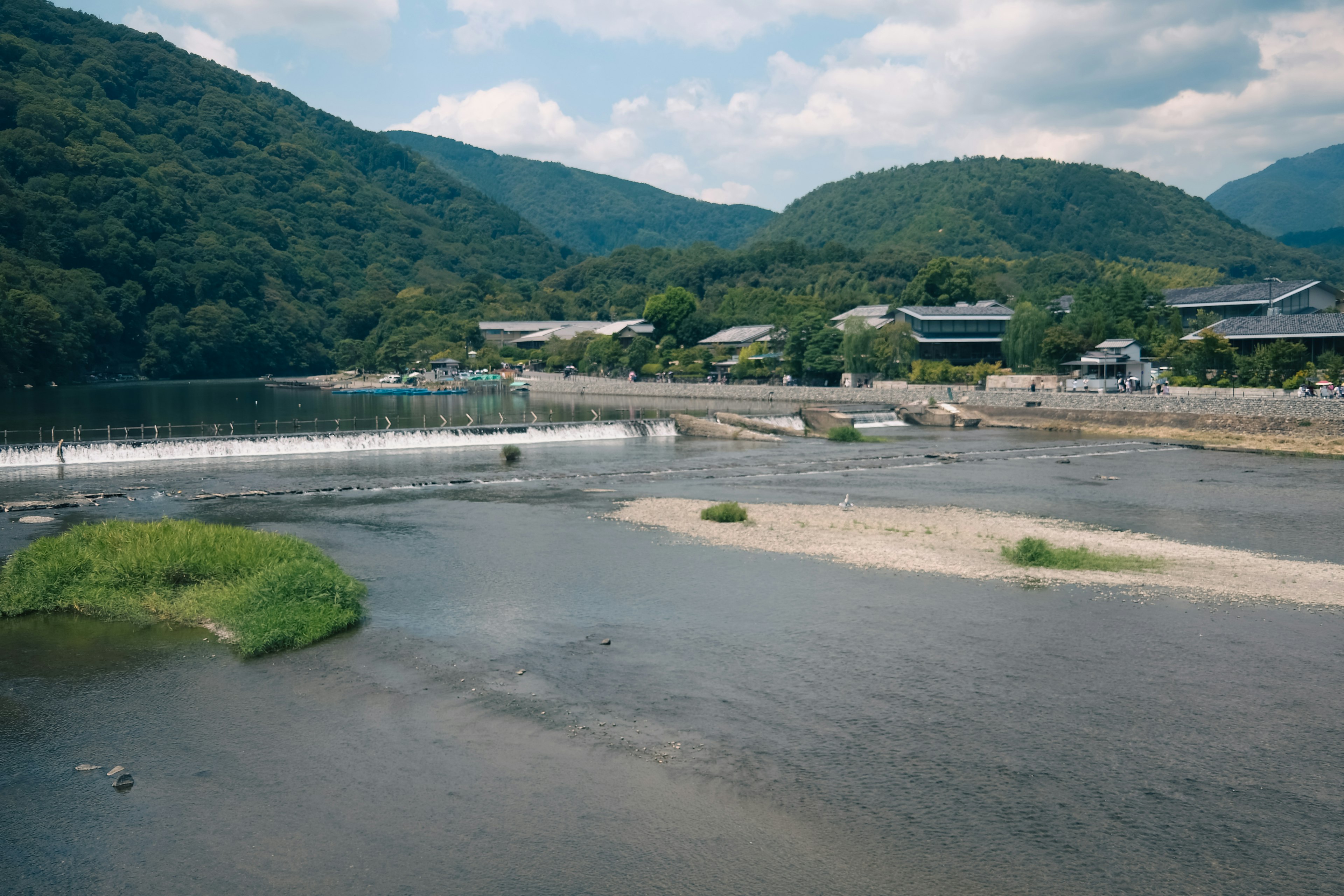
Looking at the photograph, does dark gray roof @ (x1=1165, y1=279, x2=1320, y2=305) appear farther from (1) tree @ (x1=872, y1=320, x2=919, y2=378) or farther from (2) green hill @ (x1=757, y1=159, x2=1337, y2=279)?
(2) green hill @ (x1=757, y1=159, x2=1337, y2=279)

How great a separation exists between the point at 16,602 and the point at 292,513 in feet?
34.6

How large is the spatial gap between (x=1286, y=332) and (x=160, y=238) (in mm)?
129856

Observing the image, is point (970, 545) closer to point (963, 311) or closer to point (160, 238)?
point (963, 311)

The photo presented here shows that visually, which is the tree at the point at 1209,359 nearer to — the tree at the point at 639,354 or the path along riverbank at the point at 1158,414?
the path along riverbank at the point at 1158,414

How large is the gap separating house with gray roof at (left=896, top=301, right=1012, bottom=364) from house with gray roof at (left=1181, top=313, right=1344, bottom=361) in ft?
68.9

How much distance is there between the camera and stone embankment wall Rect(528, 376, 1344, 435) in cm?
4553

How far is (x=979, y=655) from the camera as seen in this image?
15672 mm

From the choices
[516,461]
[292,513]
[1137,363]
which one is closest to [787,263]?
[1137,363]

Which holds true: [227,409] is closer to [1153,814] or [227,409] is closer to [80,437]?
[80,437]

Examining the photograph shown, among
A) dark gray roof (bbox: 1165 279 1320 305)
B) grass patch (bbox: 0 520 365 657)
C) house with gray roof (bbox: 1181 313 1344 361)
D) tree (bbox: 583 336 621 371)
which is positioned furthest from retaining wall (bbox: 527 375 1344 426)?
grass patch (bbox: 0 520 365 657)

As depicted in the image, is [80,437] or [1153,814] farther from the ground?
[80,437]

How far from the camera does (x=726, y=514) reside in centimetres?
2723

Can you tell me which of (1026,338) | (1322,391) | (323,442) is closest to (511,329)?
(1026,338)

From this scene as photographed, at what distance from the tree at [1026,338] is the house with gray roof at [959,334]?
5.82 meters
